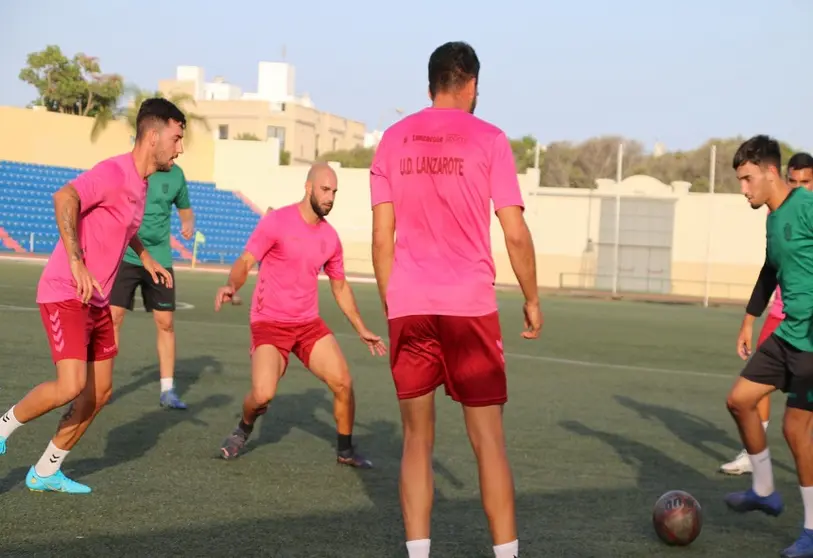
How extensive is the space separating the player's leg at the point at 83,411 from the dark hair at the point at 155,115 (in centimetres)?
105

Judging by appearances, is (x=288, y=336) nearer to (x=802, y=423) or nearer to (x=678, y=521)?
(x=678, y=521)

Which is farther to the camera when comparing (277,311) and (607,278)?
(607,278)

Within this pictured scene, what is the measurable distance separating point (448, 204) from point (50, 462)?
298 centimetres

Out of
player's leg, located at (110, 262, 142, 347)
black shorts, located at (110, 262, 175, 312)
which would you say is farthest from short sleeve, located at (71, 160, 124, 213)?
player's leg, located at (110, 262, 142, 347)

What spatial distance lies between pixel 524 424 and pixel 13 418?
500 cm

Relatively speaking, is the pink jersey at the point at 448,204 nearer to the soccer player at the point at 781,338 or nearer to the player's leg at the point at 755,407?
the soccer player at the point at 781,338

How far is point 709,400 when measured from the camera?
13.1 meters

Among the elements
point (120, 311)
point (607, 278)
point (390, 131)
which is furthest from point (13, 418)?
point (607, 278)

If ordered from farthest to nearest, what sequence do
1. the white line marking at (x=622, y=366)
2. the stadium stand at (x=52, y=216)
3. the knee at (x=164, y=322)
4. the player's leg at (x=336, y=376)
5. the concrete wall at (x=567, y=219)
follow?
the concrete wall at (x=567, y=219)
the stadium stand at (x=52, y=216)
the white line marking at (x=622, y=366)
the knee at (x=164, y=322)
the player's leg at (x=336, y=376)

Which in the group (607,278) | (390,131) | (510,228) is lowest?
(607,278)

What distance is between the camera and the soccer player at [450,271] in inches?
189

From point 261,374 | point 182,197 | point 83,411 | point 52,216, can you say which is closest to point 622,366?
point 182,197

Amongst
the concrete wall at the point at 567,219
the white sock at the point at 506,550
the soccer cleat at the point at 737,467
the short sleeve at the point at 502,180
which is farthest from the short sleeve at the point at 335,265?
the concrete wall at the point at 567,219

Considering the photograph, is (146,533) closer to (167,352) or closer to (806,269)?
(806,269)
